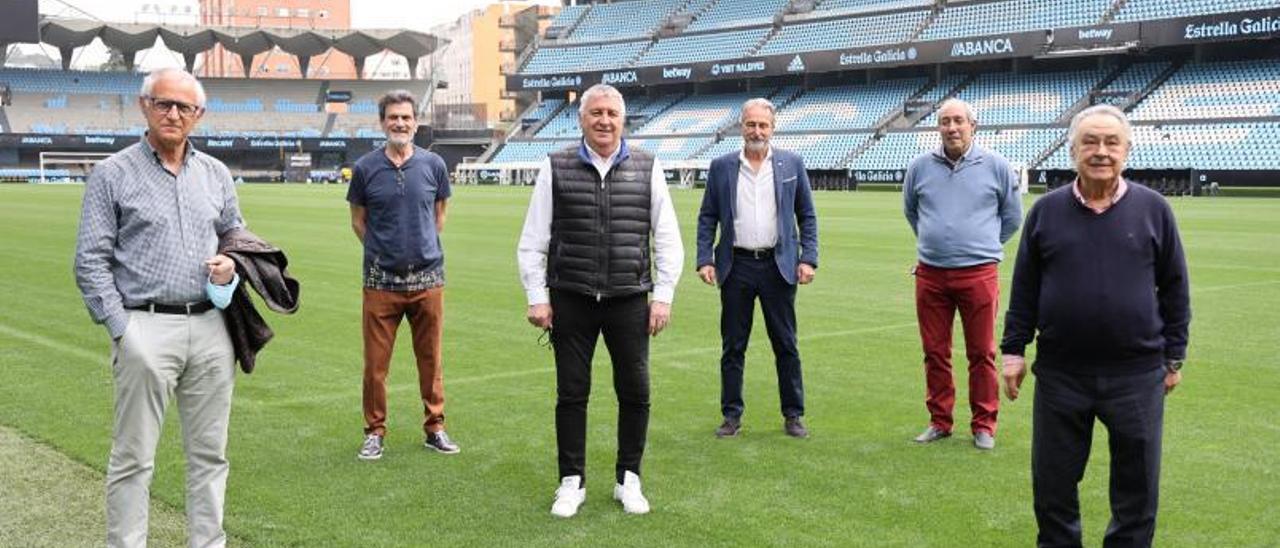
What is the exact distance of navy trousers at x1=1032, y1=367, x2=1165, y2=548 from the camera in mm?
4211

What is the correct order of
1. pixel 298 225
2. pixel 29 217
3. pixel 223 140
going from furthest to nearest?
pixel 223 140 → pixel 29 217 → pixel 298 225

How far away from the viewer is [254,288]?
4.48 metres

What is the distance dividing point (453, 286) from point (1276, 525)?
11.1 m

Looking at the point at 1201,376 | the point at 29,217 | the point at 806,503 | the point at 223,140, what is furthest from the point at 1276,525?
the point at 223,140

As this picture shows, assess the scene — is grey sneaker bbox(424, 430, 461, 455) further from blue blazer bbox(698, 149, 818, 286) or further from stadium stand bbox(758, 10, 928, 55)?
stadium stand bbox(758, 10, 928, 55)

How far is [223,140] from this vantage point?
79000 mm

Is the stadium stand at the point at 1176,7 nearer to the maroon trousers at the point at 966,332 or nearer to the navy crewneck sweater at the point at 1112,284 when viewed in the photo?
the maroon trousers at the point at 966,332

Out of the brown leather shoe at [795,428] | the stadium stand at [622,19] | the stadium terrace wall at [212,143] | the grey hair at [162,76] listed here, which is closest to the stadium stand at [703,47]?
the stadium stand at [622,19]

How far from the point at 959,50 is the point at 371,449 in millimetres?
49672

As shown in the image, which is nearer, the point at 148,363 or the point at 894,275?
the point at 148,363

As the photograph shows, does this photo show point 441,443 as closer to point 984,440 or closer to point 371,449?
point 371,449

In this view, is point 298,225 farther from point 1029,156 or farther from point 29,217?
point 1029,156

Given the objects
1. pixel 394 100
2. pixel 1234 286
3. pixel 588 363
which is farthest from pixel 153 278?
pixel 1234 286

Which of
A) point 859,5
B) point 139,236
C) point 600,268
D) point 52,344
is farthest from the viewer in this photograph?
point 859,5
